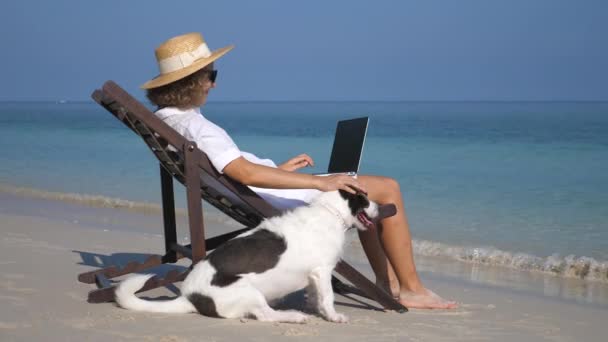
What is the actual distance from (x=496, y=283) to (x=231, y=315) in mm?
3092

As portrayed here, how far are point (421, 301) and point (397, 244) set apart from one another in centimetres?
38

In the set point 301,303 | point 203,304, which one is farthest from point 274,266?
point 301,303

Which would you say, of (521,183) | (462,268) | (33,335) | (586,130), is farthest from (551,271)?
(586,130)

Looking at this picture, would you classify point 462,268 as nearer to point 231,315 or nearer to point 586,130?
point 231,315

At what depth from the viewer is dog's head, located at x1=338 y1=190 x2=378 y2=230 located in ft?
13.3

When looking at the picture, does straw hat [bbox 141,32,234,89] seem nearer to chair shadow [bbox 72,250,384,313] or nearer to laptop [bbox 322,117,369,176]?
laptop [bbox 322,117,369,176]

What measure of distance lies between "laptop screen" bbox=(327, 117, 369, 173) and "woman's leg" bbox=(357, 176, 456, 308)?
0.16m

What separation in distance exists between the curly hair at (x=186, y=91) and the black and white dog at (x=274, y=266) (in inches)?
32.8

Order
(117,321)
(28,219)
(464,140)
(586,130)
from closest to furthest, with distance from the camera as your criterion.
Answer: (117,321)
(28,219)
(464,140)
(586,130)

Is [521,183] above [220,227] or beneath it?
above

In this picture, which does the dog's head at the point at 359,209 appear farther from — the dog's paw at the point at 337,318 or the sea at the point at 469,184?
the sea at the point at 469,184

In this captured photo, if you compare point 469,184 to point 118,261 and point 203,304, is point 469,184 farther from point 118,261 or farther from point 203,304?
point 203,304

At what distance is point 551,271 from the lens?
7.16m

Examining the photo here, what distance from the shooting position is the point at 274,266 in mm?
3920
